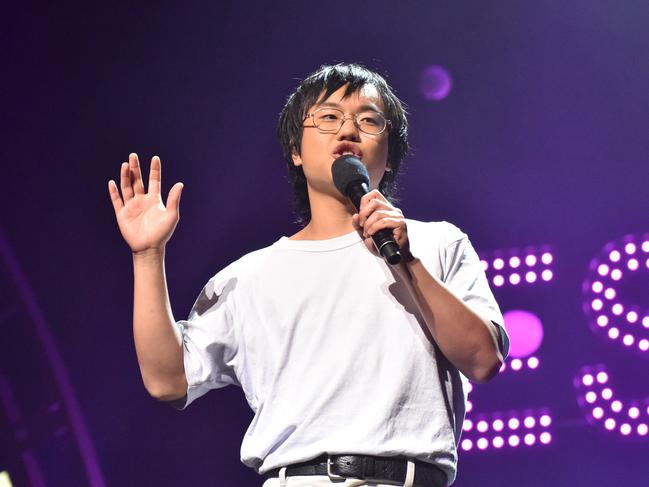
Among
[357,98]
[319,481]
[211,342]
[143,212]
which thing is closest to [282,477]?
[319,481]

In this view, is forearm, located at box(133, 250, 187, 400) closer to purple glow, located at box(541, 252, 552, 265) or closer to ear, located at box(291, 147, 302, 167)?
ear, located at box(291, 147, 302, 167)

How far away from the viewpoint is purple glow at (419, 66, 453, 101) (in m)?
2.51

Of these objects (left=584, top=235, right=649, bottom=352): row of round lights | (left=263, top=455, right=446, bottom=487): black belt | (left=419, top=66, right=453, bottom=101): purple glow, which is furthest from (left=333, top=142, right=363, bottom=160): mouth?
(left=584, top=235, right=649, bottom=352): row of round lights

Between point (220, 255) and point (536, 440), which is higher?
point (220, 255)

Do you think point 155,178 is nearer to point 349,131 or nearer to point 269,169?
point 349,131

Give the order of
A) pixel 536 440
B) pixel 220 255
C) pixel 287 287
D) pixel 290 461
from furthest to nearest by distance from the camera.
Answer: pixel 220 255 → pixel 536 440 → pixel 287 287 → pixel 290 461

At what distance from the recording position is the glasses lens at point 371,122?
1.70 meters

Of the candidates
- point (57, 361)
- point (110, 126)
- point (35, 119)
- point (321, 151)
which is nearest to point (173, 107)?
point (110, 126)

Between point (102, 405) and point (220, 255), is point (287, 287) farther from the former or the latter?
point (102, 405)

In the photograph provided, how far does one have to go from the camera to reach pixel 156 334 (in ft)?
5.14

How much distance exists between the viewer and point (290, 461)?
4.71ft

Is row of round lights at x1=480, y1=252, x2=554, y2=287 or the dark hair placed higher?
the dark hair

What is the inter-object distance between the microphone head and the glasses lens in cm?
15

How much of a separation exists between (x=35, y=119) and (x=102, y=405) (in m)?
0.89
